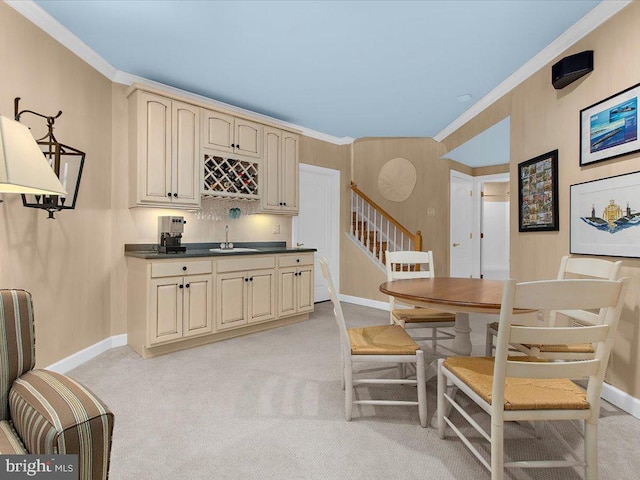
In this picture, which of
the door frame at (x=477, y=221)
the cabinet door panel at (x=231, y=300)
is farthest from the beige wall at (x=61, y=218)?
the door frame at (x=477, y=221)

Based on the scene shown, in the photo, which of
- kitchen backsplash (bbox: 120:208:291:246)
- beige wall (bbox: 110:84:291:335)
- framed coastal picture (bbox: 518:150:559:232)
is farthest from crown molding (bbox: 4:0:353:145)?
framed coastal picture (bbox: 518:150:559:232)

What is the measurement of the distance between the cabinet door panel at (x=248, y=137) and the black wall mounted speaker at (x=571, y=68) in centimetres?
294

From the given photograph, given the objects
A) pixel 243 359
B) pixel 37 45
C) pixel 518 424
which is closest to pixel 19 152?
pixel 37 45

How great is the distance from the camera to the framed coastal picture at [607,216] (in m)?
2.12

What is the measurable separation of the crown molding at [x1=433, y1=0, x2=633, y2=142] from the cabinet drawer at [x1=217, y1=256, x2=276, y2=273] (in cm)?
306

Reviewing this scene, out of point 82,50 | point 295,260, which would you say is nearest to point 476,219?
point 295,260

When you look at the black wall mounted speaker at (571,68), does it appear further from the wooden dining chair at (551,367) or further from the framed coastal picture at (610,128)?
the wooden dining chair at (551,367)

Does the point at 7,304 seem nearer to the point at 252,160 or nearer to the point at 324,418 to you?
the point at 324,418

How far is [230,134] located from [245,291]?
1760mm

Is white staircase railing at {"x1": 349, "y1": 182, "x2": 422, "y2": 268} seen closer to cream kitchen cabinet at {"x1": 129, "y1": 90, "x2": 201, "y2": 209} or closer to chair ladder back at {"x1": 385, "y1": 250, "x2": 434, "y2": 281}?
chair ladder back at {"x1": 385, "y1": 250, "x2": 434, "y2": 281}

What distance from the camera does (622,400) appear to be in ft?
7.14

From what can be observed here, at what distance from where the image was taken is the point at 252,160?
4.05 meters

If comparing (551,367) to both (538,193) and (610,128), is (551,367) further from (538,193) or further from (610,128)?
(538,193)

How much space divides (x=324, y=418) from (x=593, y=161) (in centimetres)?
→ 253
